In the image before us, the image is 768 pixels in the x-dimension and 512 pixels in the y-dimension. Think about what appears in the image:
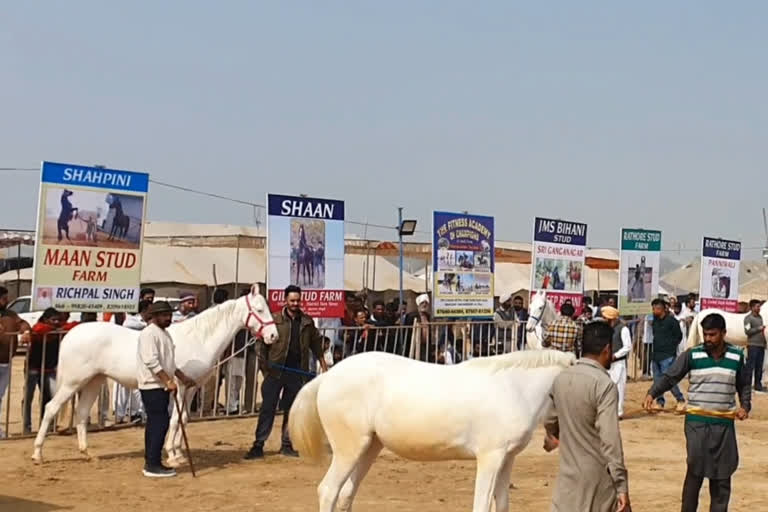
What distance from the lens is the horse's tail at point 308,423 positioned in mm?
8695

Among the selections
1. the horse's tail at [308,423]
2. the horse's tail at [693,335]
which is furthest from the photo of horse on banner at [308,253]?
the horse's tail at [308,423]

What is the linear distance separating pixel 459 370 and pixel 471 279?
1041cm

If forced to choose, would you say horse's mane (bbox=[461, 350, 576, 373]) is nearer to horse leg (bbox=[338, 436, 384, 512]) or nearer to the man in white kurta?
horse leg (bbox=[338, 436, 384, 512])

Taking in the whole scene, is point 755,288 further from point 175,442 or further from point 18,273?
A: point 175,442

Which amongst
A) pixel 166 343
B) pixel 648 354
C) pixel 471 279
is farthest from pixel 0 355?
pixel 648 354

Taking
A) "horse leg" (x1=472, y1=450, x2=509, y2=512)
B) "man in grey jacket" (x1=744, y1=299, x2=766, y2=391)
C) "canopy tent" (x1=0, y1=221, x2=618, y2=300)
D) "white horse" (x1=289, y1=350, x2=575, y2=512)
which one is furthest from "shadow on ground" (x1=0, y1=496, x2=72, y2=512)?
"canopy tent" (x1=0, y1=221, x2=618, y2=300)

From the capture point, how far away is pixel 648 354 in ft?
76.3

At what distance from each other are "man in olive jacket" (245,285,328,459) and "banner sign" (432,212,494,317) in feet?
18.3

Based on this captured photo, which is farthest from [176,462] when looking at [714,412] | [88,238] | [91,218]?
[714,412]

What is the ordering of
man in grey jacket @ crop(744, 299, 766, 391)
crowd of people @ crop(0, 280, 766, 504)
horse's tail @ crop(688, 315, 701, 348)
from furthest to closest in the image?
1. man in grey jacket @ crop(744, 299, 766, 391)
2. horse's tail @ crop(688, 315, 701, 348)
3. crowd of people @ crop(0, 280, 766, 504)

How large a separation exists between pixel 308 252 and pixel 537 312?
424cm

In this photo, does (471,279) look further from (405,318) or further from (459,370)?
(459,370)

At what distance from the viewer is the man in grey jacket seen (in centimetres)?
2083

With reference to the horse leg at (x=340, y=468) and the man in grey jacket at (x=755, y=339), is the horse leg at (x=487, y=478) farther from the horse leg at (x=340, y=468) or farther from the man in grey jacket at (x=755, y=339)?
the man in grey jacket at (x=755, y=339)
